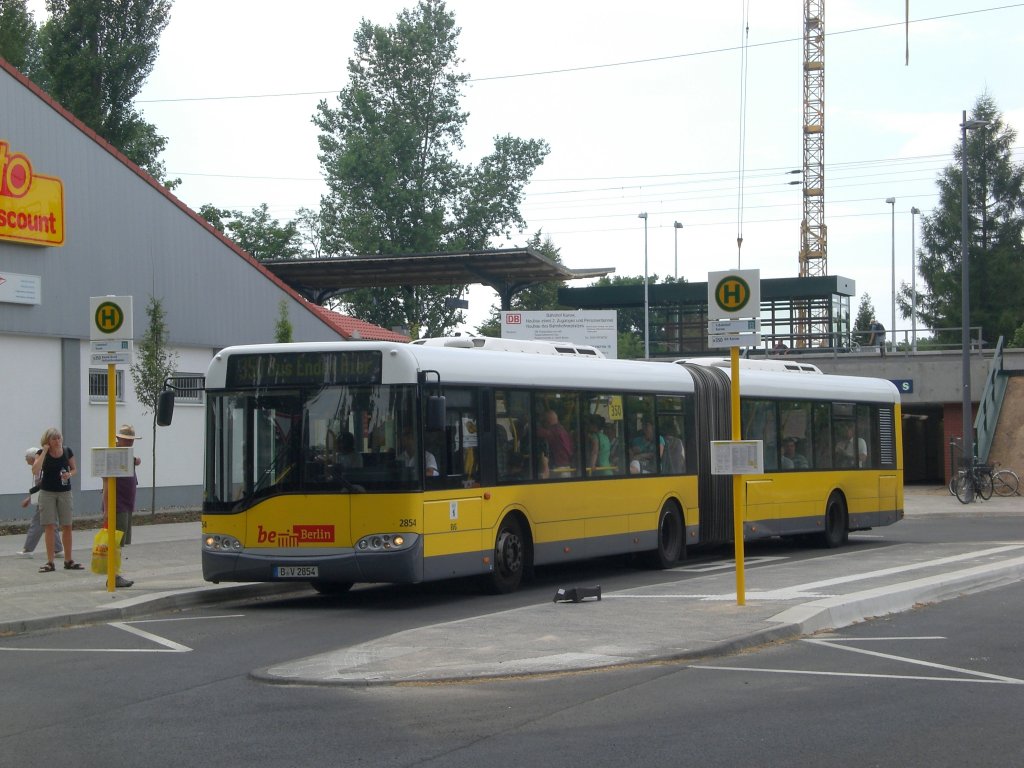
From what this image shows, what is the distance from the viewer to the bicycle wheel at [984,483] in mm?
35812

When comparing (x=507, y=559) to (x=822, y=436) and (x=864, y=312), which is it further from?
(x=864, y=312)

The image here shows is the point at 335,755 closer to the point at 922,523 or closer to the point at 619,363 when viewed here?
the point at 619,363

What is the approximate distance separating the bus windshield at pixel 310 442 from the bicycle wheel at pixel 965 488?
950 inches

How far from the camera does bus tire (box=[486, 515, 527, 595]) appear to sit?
15.8 meters

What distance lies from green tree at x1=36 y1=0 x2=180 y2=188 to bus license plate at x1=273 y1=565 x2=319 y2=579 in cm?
3592

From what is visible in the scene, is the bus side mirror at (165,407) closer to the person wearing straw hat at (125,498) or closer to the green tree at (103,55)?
the person wearing straw hat at (125,498)

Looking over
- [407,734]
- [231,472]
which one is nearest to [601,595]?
[231,472]

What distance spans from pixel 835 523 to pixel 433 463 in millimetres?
10782

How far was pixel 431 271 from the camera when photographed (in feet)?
135

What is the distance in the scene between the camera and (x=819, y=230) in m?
99.2

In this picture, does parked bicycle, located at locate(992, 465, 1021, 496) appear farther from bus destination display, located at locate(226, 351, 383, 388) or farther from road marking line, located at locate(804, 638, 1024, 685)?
road marking line, located at locate(804, 638, 1024, 685)

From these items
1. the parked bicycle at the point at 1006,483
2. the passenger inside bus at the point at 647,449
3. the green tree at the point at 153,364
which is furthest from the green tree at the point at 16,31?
the passenger inside bus at the point at 647,449

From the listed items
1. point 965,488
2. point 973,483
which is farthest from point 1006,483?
point 965,488

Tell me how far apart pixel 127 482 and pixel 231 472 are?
4885mm
